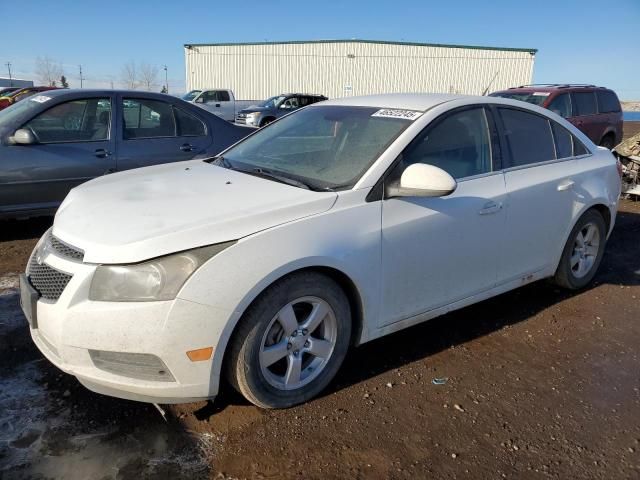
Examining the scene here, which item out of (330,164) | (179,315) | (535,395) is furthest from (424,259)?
(179,315)

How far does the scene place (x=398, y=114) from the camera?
3.25 m

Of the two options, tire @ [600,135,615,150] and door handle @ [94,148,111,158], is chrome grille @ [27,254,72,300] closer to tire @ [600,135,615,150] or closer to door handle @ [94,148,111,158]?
door handle @ [94,148,111,158]

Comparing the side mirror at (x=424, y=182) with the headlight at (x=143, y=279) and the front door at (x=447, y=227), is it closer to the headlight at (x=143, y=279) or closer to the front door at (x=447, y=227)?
the front door at (x=447, y=227)

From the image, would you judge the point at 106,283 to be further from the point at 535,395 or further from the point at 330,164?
the point at 535,395

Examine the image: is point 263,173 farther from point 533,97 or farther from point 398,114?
point 533,97

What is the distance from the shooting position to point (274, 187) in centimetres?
287

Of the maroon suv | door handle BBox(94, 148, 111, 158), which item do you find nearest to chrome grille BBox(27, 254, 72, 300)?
door handle BBox(94, 148, 111, 158)

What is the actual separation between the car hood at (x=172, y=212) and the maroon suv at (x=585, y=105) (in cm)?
893

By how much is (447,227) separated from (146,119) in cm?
398

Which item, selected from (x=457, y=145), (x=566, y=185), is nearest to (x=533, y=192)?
(x=566, y=185)

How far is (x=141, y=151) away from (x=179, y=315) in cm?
382

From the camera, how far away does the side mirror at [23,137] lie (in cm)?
498

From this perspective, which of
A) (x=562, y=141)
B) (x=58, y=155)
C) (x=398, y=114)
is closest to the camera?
(x=398, y=114)

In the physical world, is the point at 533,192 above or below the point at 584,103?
below
